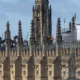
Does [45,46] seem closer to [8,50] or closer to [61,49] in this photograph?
[61,49]

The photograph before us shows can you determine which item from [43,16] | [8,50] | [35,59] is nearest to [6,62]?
[8,50]

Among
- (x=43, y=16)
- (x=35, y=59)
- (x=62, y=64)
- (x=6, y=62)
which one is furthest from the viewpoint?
(x=43, y=16)

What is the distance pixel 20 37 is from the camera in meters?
62.3

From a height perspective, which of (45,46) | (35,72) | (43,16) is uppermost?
(43,16)

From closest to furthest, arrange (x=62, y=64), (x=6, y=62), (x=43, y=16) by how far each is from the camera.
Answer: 1. (x=62, y=64)
2. (x=6, y=62)
3. (x=43, y=16)

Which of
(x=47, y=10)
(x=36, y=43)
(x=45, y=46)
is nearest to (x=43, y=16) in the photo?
(x=47, y=10)

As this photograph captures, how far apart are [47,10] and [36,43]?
23.7 meters

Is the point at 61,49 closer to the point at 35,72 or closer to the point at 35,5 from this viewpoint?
the point at 35,72

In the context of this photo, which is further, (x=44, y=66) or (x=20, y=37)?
(x=20, y=37)

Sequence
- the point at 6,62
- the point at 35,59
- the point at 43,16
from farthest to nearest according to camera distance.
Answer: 1. the point at 43,16
2. the point at 6,62
3. the point at 35,59

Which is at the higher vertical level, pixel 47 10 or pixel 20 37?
pixel 47 10

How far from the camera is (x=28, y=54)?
60375 mm

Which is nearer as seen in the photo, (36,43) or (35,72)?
(35,72)

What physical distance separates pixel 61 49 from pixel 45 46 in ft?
8.39
